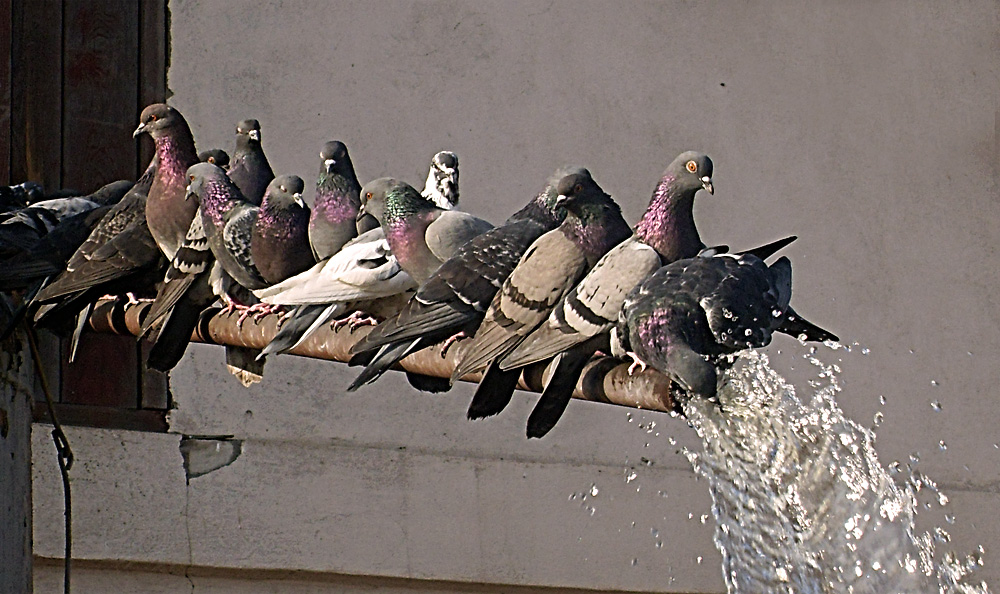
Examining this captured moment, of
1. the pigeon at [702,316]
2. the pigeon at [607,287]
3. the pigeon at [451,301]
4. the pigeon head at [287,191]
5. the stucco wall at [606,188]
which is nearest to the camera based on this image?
the pigeon at [702,316]

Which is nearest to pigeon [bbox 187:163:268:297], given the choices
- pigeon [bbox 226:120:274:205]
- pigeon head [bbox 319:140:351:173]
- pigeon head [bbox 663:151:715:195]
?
pigeon head [bbox 319:140:351:173]

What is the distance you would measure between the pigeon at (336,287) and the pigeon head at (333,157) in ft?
1.20

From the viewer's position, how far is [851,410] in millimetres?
5301

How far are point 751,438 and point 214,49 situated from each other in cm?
298

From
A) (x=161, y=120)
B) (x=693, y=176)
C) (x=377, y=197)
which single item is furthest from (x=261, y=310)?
(x=693, y=176)

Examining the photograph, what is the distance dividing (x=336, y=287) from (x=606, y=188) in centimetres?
240

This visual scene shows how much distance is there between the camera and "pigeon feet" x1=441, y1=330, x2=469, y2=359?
9.18ft

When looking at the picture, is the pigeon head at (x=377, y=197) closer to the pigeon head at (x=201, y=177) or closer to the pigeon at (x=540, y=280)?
the pigeon head at (x=201, y=177)

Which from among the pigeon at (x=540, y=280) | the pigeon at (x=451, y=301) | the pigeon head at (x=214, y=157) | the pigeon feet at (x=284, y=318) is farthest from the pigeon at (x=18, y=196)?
the pigeon at (x=540, y=280)

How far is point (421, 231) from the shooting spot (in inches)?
119

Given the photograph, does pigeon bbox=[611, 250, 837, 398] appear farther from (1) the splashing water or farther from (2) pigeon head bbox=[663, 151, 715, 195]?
(2) pigeon head bbox=[663, 151, 715, 195]

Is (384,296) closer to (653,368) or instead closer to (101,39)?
(653,368)

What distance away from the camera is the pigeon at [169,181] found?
11.1 feet

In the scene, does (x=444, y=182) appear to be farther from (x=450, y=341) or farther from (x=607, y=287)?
(x=607, y=287)
